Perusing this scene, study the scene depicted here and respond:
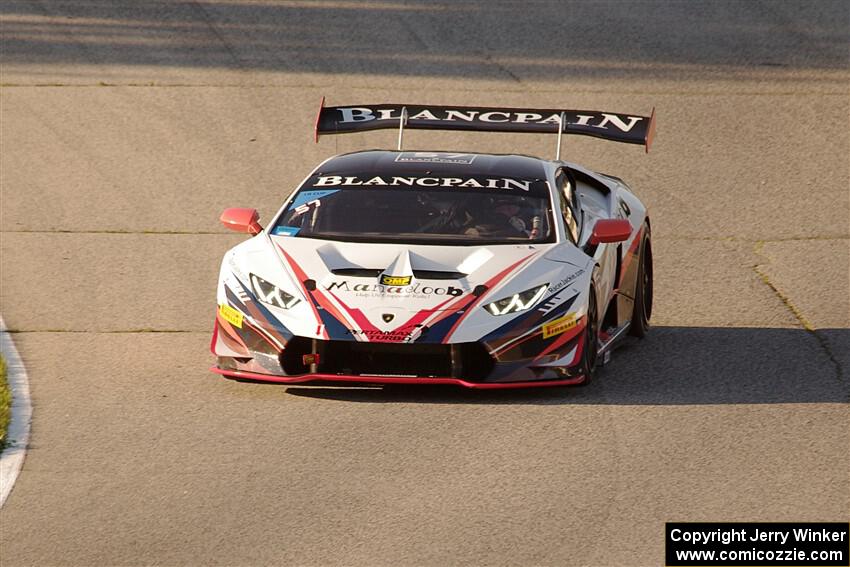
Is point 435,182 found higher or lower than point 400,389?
higher

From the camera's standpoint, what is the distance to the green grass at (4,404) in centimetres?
870

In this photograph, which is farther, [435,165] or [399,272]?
[435,165]

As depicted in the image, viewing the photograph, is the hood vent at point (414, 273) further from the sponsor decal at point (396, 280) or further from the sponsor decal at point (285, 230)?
the sponsor decal at point (285, 230)

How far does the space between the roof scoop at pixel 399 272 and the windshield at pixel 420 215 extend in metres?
0.38

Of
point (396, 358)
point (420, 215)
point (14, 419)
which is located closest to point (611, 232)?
point (420, 215)

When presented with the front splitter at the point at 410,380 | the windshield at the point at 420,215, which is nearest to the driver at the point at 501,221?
the windshield at the point at 420,215

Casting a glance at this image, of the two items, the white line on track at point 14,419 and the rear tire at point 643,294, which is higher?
the rear tire at point 643,294

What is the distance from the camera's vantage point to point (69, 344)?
1103cm

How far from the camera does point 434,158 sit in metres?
11.1

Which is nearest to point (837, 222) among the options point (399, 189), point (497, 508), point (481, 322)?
point (399, 189)

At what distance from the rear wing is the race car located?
440 millimetres

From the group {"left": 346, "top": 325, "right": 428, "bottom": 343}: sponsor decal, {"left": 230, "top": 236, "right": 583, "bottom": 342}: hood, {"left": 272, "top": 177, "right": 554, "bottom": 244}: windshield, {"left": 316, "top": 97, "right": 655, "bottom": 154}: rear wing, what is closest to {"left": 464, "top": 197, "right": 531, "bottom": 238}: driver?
{"left": 272, "top": 177, "right": 554, "bottom": 244}: windshield

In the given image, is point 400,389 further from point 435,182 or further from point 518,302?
point 435,182

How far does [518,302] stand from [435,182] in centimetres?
150
